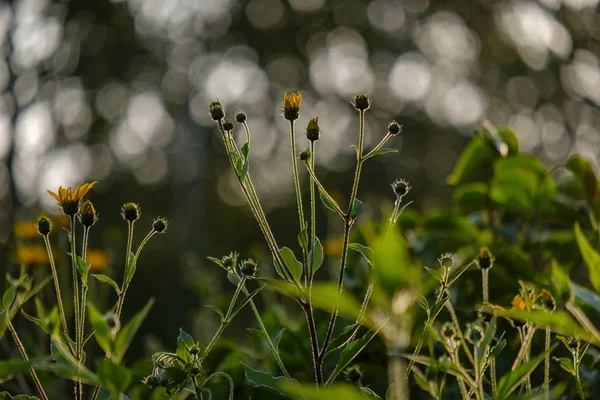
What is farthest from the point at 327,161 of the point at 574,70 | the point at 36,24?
the point at 36,24

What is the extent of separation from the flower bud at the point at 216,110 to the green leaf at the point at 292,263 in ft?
0.60

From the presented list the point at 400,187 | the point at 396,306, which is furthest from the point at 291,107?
the point at 396,306

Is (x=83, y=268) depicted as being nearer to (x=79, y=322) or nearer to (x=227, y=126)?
(x=79, y=322)

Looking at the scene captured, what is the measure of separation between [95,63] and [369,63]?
16.2 ft

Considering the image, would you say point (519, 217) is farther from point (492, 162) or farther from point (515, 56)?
point (515, 56)

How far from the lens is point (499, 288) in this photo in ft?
2.95

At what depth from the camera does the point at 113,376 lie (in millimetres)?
388

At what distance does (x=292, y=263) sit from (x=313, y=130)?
0.51ft

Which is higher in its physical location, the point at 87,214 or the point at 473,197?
the point at 87,214

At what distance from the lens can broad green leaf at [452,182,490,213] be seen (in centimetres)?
111

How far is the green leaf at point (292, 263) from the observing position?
21.2 inches

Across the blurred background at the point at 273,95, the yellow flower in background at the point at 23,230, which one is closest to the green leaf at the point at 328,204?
the yellow flower in background at the point at 23,230

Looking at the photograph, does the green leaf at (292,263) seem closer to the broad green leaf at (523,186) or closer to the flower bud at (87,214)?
the flower bud at (87,214)

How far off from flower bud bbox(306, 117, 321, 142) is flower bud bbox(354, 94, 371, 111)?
5cm
